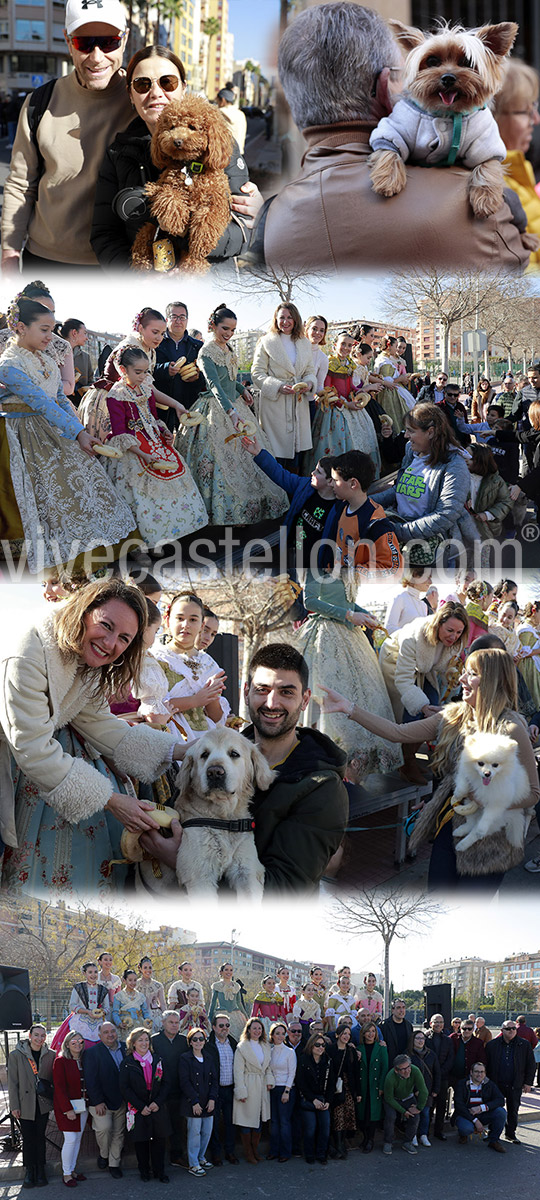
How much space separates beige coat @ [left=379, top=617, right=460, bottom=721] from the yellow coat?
1.62 metres

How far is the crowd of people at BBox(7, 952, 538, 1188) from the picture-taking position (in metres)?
4.50

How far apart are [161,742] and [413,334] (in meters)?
2.07

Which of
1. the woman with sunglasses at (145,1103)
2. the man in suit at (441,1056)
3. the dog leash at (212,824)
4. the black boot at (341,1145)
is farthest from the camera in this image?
the man in suit at (441,1056)

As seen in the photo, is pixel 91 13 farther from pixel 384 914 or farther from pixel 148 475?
pixel 384 914

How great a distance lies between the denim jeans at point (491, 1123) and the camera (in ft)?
16.1

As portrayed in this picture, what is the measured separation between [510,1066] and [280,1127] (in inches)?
44.2

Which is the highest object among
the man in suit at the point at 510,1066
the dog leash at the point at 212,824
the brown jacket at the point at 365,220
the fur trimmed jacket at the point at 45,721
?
the brown jacket at the point at 365,220

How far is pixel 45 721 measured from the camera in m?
3.72

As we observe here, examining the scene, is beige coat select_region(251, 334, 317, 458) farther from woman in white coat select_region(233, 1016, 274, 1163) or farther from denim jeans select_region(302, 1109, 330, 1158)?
denim jeans select_region(302, 1109, 330, 1158)

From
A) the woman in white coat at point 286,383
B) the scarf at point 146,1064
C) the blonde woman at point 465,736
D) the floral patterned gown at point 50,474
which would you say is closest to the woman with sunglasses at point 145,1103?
the scarf at point 146,1064

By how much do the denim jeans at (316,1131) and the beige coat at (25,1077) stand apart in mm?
1096

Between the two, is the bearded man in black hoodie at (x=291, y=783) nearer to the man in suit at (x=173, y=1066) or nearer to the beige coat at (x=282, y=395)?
the beige coat at (x=282, y=395)

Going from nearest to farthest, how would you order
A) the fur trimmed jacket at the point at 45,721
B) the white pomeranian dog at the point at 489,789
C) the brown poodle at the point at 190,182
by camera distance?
the fur trimmed jacket at the point at 45,721
the brown poodle at the point at 190,182
the white pomeranian dog at the point at 489,789

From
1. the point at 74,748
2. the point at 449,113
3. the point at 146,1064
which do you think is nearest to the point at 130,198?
the point at 449,113
